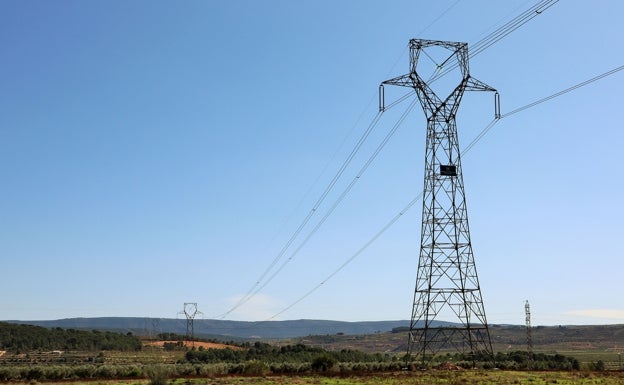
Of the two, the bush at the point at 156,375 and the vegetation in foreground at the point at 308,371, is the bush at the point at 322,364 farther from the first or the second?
the bush at the point at 156,375

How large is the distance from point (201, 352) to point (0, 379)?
162 feet

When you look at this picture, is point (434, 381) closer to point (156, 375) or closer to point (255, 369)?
point (156, 375)

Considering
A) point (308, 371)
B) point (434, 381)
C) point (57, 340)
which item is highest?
point (434, 381)

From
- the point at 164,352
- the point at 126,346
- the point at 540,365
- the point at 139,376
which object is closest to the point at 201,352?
the point at 164,352

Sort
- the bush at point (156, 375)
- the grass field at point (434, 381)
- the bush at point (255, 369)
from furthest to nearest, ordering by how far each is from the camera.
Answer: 1. the bush at point (255, 369)
2. the bush at point (156, 375)
3. the grass field at point (434, 381)

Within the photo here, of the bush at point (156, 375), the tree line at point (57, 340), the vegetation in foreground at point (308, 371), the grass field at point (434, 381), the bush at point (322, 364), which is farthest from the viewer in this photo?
the tree line at point (57, 340)

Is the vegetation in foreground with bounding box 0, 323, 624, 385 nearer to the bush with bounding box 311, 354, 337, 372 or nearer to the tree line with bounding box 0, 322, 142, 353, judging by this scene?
the bush with bounding box 311, 354, 337, 372

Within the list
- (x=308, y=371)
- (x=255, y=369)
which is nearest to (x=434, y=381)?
(x=308, y=371)

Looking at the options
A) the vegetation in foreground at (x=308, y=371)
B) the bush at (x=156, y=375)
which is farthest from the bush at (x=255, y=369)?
the bush at (x=156, y=375)

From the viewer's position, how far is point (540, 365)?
75438 millimetres

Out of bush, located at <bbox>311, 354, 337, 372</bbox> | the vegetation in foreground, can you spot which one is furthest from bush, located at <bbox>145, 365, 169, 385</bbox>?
bush, located at <bbox>311, 354, 337, 372</bbox>

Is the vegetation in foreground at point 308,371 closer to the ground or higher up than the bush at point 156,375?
closer to the ground

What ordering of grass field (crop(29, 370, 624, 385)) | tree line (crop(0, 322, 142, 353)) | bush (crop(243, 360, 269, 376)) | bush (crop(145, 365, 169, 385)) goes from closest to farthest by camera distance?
grass field (crop(29, 370, 624, 385))
bush (crop(145, 365, 169, 385))
bush (crop(243, 360, 269, 376))
tree line (crop(0, 322, 142, 353))

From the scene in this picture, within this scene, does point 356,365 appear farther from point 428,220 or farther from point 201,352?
point 201,352
